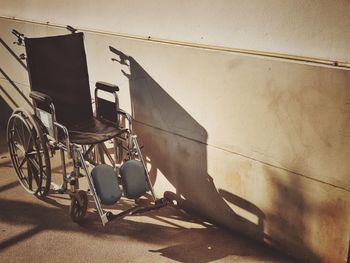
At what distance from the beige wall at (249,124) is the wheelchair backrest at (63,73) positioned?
19 cm

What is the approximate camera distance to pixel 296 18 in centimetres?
226

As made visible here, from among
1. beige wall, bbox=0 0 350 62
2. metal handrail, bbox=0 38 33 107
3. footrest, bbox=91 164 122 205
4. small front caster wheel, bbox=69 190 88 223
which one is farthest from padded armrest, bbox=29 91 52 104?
metal handrail, bbox=0 38 33 107

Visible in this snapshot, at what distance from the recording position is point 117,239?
9.57 ft

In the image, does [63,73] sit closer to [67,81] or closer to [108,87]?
[67,81]

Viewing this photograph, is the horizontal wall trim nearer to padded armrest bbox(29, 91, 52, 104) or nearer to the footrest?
padded armrest bbox(29, 91, 52, 104)

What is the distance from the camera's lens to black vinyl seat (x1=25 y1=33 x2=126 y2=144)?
315 centimetres

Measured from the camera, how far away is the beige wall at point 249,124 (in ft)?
7.39

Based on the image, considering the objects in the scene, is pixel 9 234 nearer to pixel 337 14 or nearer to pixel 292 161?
pixel 292 161

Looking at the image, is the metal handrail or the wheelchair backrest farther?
the metal handrail

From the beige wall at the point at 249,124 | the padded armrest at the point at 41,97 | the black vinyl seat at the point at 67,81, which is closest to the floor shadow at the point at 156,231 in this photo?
the beige wall at the point at 249,124

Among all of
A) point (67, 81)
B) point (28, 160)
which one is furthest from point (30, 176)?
point (67, 81)

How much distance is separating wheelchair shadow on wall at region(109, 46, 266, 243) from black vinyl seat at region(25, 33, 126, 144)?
299 mm

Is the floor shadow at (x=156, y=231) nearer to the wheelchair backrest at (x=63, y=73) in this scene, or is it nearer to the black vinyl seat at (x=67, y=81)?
the black vinyl seat at (x=67, y=81)

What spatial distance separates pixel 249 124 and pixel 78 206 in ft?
4.64
